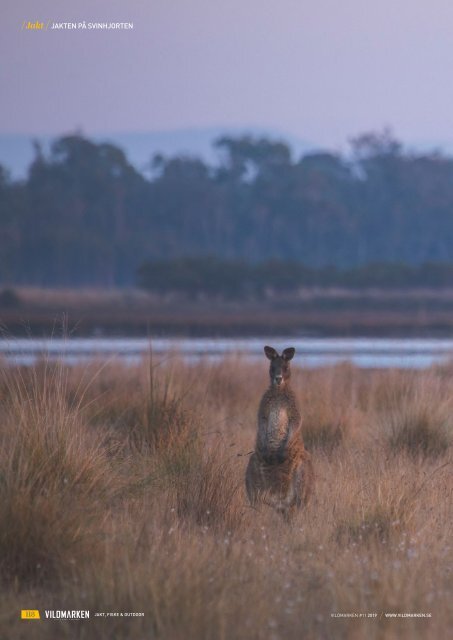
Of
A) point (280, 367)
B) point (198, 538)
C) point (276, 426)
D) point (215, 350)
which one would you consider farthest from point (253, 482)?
point (215, 350)

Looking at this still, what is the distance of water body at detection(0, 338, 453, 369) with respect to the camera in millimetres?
11461

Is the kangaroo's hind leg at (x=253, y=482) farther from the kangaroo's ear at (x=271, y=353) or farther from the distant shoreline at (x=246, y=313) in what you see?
the distant shoreline at (x=246, y=313)

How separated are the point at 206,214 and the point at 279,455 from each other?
198ft

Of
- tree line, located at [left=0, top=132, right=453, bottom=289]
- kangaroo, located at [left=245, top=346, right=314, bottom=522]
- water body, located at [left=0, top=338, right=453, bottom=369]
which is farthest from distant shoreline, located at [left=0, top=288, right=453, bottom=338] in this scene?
kangaroo, located at [left=245, top=346, right=314, bottom=522]

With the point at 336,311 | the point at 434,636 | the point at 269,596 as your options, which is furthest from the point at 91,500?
the point at 336,311

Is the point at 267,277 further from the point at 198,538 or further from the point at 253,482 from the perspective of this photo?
the point at 198,538

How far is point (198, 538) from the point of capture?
5918mm

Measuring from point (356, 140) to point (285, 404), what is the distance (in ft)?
228

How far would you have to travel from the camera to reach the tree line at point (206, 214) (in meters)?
61.0

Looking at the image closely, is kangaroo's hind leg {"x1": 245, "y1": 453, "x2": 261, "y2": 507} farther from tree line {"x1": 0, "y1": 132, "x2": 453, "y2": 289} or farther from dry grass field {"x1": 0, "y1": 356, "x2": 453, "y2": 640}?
tree line {"x1": 0, "y1": 132, "x2": 453, "y2": 289}

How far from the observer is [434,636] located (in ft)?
14.4

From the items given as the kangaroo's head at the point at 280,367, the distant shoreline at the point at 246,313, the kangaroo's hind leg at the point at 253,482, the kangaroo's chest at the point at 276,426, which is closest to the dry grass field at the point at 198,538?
the kangaroo's hind leg at the point at 253,482

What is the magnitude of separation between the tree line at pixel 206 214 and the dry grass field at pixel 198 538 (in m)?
52.7

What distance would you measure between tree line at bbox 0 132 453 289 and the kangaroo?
5358 cm
